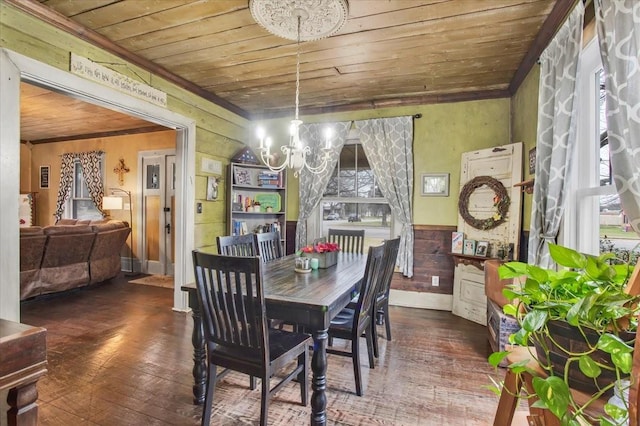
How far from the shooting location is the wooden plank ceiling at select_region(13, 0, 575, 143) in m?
2.26

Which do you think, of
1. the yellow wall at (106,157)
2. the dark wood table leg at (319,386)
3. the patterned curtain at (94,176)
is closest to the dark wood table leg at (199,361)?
the dark wood table leg at (319,386)

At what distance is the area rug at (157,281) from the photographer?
5.08 meters

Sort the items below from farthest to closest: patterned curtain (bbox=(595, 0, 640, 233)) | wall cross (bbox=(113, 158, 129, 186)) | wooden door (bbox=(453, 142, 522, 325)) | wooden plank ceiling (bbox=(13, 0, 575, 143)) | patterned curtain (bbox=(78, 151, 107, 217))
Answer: patterned curtain (bbox=(78, 151, 107, 217))
wall cross (bbox=(113, 158, 129, 186))
wooden door (bbox=(453, 142, 522, 325))
wooden plank ceiling (bbox=(13, 0, 575, 143))
patterned curtain (bbox=(595, 0, 640, 233))

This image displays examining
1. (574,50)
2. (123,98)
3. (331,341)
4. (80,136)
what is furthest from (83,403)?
(80,136)

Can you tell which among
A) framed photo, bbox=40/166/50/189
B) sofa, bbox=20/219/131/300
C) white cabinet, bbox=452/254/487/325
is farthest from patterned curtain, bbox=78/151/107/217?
white cabinet, bbox=452/254/487/325

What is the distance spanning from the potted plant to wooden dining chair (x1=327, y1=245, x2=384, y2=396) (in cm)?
124

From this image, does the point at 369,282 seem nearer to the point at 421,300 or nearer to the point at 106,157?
the point at 421,300

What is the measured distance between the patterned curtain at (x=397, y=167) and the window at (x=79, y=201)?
226 inches

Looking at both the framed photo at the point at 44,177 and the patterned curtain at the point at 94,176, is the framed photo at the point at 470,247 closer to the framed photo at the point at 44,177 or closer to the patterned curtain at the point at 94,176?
the patterned curtain at the point at 94,176

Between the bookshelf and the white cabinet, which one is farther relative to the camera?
the bookshelf

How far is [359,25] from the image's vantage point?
2439mm

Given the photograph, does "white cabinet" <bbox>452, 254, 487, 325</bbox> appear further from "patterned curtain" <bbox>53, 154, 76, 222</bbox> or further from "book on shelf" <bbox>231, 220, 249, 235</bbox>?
"patterned curtain" <bbox>53, 154, 76, 222</bbox>

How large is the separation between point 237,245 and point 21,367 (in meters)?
1.87

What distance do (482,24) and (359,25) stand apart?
0.91 metres
